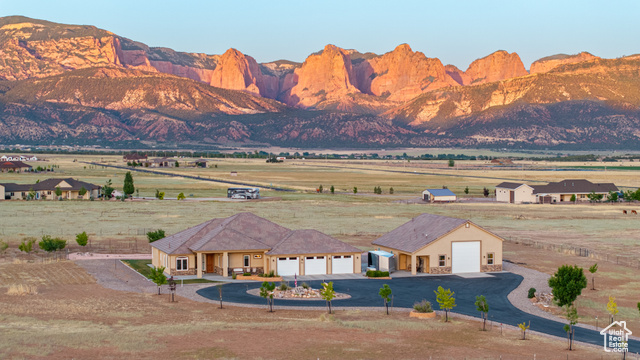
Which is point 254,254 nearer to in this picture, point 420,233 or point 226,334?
point 420,233

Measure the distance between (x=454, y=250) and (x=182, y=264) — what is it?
57.0 ft

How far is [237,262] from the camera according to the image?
1937 inches

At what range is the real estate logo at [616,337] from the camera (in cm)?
3128

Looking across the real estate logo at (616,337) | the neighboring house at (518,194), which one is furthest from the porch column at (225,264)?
the neighboring house at (518,194)

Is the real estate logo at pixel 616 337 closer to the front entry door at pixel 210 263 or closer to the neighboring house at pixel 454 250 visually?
the neighboring house at pixel 454 250

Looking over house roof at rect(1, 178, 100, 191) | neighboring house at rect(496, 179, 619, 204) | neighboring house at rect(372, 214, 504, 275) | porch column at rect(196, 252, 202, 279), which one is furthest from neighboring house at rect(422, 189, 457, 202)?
porch column at rect(196, 252, 202, 279)

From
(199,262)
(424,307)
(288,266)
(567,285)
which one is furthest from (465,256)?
(199,262)

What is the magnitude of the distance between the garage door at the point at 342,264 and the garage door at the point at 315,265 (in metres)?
0.60

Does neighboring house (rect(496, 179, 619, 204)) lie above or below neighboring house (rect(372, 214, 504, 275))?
above

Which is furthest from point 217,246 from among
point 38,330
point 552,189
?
point 552,189

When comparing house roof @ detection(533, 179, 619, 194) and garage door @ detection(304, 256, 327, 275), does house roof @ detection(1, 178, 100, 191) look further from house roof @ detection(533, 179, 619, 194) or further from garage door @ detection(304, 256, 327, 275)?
garage door @ detection(304, 256, 327, 275)

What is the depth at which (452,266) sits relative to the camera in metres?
50.6

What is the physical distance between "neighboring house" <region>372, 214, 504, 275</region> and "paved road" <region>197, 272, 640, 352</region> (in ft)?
5.01

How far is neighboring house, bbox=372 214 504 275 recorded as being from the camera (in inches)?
1978
